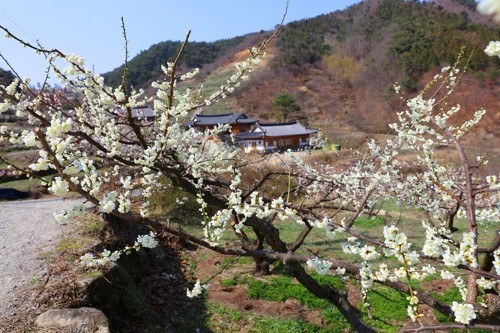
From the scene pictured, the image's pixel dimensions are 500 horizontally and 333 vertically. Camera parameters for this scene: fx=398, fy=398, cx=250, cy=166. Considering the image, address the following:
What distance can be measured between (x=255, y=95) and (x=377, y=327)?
186 feet

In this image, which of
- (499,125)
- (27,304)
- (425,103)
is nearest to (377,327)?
(425,103)

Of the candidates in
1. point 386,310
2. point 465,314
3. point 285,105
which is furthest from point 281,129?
point 465,314

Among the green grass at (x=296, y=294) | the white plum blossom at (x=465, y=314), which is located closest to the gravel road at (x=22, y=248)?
the white plum blossom at (x=465, y=314)

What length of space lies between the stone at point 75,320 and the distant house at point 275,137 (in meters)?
32.6

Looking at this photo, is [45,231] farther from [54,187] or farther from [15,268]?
[54,187]

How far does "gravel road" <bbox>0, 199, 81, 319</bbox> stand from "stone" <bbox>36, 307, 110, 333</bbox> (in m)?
0.58

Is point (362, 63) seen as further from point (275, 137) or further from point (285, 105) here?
point (275, 137)

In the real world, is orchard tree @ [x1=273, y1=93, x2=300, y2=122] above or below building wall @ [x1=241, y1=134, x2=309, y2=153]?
above

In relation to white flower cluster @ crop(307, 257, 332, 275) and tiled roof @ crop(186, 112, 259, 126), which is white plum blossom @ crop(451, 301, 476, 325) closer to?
white flower cluster @ crop(307, 257, 332, 275)

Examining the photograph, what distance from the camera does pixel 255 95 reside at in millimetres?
61125

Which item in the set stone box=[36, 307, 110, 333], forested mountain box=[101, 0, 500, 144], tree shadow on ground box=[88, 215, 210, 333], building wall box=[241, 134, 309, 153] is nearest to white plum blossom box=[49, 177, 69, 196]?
stone box=[36, 307, 110, 333]

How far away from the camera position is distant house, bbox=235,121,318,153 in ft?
123

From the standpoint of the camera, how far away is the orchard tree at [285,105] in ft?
155

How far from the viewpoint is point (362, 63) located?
213ft
